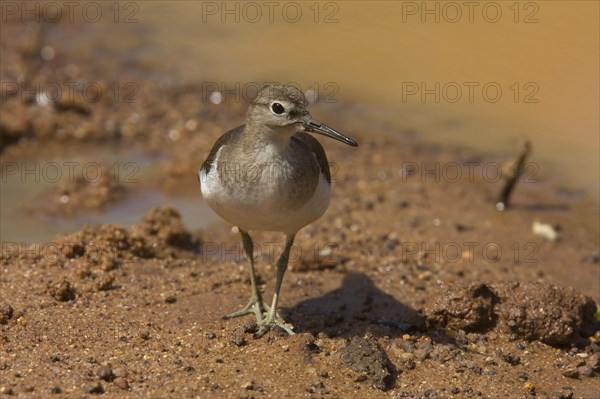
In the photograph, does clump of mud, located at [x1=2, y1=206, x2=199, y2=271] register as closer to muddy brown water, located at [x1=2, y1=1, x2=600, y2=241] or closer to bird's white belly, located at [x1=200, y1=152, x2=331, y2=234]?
bird's white belly, located at [x1=200, y1=152, x2=331, y2=234]

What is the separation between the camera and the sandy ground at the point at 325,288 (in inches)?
218

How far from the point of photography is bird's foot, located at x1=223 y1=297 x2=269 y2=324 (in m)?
6.33

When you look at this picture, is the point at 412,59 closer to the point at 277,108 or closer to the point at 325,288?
the point at 325,288

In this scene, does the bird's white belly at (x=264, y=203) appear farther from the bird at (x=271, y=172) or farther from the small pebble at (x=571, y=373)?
the small pebble at (x=571, y=373)

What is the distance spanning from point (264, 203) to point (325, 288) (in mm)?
1683

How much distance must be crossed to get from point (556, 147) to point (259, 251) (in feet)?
13.8

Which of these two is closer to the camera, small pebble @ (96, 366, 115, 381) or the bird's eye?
small pebble @ (96, 366, 115, 381)

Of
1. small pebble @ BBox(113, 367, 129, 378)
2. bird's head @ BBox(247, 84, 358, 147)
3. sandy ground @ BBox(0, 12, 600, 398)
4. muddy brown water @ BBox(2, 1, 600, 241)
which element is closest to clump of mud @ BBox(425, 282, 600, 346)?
sandy ground @ BBox(0, 12, 600, 398)

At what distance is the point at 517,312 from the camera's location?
20.6 feet

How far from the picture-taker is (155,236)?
7520 millimetres

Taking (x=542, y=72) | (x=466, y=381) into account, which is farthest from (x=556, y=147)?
(x=466, y=381)

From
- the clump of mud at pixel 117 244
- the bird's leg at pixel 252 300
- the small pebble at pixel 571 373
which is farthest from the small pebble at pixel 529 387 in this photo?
the clump of mud at pixel 117 244

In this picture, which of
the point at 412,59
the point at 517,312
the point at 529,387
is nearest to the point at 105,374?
the point at 529,387

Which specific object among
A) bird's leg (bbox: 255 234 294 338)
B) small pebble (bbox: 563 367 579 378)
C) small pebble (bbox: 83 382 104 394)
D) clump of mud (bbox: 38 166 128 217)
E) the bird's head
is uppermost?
the bird's head
